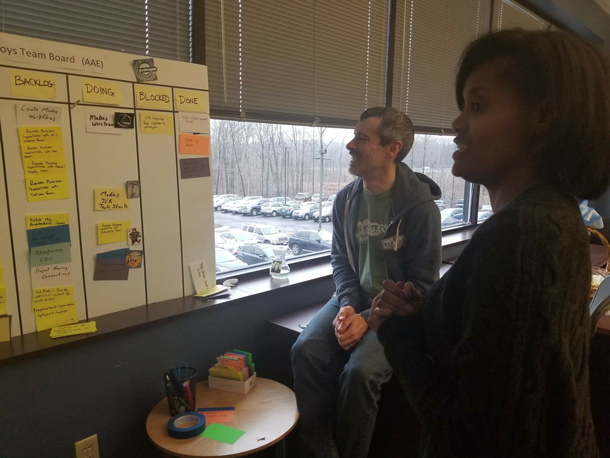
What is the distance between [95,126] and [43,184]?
0.82ft

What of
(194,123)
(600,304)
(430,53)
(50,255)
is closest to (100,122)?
(194,123)

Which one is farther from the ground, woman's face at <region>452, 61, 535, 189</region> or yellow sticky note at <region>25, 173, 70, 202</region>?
woman's face at <region>452, 61, 535, 189</region>

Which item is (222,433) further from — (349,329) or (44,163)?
(44,163)

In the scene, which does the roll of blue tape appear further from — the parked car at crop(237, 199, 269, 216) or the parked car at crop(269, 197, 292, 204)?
the parked car at crop(269, 197, 292, 204)

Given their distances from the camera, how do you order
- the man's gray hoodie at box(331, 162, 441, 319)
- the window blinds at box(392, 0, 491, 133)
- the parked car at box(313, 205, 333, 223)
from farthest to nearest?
the window blinds at box(392, 0, 491, 133) → the parked car at box(313, 205, 333, 223) → the man's gray hoodie at box(331, 162, 441, 319)

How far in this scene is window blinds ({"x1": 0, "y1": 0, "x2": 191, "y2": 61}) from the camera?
133 cm

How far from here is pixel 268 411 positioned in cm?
150

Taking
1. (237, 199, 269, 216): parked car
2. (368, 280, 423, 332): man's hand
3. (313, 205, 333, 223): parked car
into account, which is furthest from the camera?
(313, 205, 333, 223): parked car

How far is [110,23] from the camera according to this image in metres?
1.50

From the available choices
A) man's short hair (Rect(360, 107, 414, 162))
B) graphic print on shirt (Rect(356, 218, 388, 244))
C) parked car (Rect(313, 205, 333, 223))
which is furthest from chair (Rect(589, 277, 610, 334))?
parked car (Rect(313, 205, 333, 223))

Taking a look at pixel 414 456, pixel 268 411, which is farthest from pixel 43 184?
pixel 414 456

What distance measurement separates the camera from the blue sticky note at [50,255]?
1320mm

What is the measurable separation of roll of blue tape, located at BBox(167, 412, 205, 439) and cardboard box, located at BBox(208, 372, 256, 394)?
0.68 ft

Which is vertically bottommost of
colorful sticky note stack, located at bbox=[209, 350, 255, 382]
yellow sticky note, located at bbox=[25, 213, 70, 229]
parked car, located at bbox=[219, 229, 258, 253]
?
colorful sticky note stack, located at bbox=[209, 350, 255, 382]
